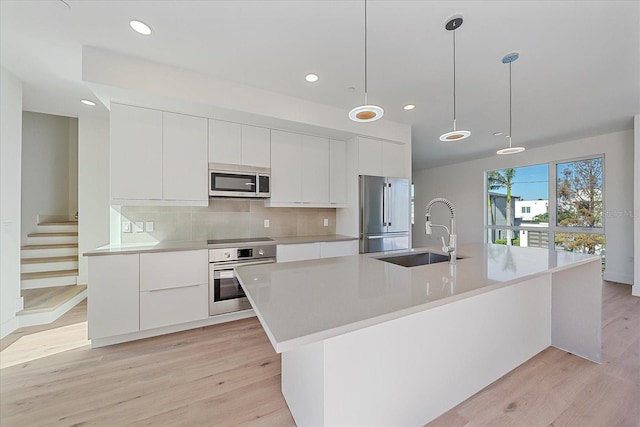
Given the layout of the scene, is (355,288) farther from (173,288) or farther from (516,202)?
(516,202)

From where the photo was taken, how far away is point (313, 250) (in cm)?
322

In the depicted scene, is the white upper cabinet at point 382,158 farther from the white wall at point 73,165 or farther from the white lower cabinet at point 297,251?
the white wall at point 73,165

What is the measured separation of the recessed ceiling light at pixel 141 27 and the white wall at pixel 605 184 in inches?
261

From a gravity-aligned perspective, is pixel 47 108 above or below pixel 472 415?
above

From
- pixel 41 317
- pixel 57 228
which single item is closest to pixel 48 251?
pixel 57 228

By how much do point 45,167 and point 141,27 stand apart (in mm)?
4150

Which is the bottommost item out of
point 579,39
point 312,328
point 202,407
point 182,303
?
point 202,407

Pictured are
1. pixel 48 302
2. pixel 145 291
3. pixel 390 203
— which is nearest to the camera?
pixel 145 291

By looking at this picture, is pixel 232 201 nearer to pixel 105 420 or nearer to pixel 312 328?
pixel 105 420

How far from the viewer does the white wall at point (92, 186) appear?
142 inches

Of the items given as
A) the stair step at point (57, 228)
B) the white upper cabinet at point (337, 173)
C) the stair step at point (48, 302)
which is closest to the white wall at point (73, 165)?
the stair step at point (57, 228)

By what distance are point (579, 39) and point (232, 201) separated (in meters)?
3.74

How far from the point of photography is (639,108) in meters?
3.24

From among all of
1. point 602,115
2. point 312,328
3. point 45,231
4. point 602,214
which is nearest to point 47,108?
point 45,231
